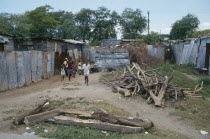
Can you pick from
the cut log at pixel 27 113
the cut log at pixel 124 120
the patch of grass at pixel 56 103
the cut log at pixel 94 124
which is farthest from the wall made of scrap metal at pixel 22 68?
the cut log at pixel 124 120

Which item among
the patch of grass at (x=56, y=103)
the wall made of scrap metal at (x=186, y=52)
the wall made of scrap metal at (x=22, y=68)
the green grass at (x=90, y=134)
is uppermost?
the wall made of scrap metal at (x=186, y=52)

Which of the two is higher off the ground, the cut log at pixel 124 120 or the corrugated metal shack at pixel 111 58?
the corrugated metal shack at pixel 111 58

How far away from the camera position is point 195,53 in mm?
16969

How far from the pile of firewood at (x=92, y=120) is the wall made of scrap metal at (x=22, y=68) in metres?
5.48

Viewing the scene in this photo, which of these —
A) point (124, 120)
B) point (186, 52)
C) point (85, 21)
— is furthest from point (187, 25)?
point (124, 120)

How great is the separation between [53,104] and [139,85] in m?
4.15

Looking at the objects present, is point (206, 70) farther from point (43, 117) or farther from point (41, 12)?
point (41, 12)

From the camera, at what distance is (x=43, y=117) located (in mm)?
5441

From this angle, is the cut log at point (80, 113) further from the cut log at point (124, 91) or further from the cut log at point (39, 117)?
the cut log at point (124, 91)

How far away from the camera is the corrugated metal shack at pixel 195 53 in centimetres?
1514

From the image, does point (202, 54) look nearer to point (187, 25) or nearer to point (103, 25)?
point (187, 25)

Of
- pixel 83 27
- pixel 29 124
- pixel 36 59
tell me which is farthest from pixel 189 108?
pixel 83 27

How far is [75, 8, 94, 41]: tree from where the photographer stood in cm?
4484

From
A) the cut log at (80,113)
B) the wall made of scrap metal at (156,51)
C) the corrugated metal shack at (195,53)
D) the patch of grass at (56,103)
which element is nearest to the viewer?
the cut log at (80,113)
